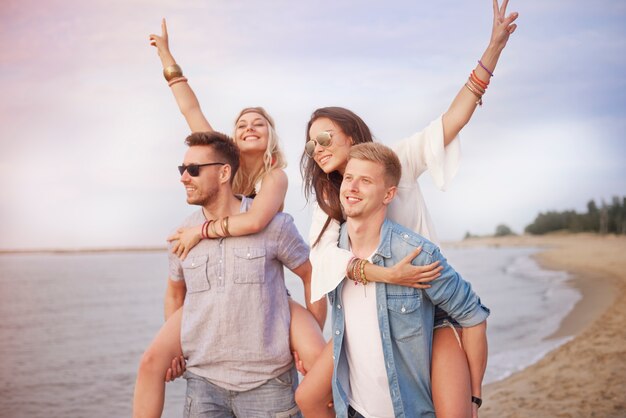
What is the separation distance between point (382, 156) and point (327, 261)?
22.7 inches

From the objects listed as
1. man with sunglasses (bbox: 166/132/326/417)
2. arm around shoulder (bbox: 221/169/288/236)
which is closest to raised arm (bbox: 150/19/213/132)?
man with sunglasses (bbox: 166/132/326/417)

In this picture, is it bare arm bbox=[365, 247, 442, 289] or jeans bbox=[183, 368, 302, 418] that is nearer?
bare arm bbox=[365, 247, 442, 289]

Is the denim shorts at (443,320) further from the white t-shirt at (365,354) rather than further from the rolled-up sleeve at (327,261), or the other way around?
the rolled-up sleeve at (327,261)

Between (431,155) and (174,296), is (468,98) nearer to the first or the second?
(431,155)

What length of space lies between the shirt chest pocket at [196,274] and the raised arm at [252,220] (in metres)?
0.07

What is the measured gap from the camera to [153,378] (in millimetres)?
3486

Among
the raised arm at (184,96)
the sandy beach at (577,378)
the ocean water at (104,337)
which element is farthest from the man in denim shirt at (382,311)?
the ocean water at (104,337)

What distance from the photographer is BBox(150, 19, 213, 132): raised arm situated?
416cm

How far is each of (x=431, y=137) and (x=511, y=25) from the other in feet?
2.56

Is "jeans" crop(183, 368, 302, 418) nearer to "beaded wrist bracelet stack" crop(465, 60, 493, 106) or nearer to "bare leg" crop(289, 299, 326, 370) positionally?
Answer: "bare leg" crop(289, 299, 326, 370)

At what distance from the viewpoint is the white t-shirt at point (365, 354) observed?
120 inches

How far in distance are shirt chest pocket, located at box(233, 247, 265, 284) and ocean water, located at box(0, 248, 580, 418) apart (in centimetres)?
620

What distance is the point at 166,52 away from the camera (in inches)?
170

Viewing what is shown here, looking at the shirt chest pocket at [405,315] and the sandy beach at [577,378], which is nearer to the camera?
the shirt chest pocket at [405,315]
